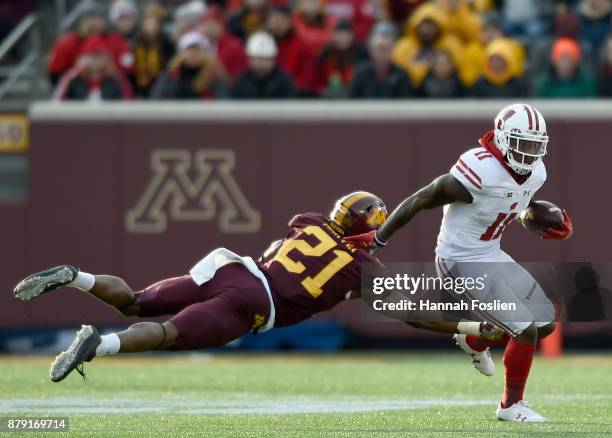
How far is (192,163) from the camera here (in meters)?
13.1

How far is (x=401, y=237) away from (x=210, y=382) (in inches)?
129

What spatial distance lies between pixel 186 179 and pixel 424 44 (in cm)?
269

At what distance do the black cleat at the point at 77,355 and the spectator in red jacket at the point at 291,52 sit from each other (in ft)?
23.9

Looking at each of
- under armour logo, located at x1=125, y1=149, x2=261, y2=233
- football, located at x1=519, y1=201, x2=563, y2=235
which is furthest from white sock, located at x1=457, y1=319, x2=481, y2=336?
under armour logo, located at x1=125, y1=149, x2=261, y2=233

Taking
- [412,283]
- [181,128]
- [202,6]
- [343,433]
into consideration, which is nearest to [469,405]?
[412,283]

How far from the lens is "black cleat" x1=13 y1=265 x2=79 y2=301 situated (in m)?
7.23

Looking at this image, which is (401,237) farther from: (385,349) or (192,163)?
(192,163)

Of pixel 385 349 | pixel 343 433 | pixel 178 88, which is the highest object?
pixel 178 88

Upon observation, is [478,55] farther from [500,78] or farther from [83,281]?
[83,281]

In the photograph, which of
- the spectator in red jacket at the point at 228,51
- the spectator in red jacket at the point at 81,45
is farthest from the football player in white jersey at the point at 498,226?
the spectator in red jacket at the point at 81,45

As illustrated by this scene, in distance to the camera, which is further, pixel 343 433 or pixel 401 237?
pixel 401 237

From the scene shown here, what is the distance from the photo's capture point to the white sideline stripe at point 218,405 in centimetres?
820

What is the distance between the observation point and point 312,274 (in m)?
Result: 7.60

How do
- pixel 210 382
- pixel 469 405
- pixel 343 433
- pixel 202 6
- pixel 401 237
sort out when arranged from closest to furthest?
pixel 343 433
pixel 469 405
pixel 210 382
pixel 401 237
pixel 202 6
